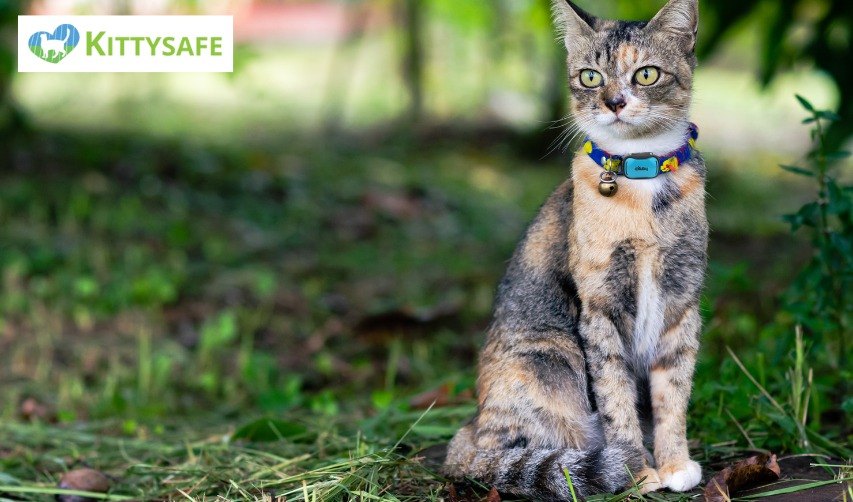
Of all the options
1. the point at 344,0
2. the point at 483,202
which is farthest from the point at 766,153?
the point at 344,0

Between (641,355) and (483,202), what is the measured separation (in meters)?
4.50

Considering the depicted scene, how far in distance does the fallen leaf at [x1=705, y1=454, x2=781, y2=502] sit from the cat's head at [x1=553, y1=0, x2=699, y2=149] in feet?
3.06

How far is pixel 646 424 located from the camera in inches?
117

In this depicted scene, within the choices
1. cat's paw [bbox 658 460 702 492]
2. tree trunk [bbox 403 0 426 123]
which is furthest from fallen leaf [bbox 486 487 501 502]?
tree trunk [bbox 403 0 426 123]

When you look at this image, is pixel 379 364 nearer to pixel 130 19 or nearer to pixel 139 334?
pixel 139 334

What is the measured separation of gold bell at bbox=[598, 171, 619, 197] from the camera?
8.95ft

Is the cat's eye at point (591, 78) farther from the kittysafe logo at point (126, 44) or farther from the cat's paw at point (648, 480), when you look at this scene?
the kittysafe logo at point (126, 44)

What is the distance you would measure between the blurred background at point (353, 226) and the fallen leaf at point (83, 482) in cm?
64

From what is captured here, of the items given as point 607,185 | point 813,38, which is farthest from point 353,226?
point 607,185

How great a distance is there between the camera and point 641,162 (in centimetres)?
274

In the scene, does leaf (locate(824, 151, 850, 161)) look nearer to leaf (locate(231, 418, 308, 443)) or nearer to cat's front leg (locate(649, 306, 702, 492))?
cat's front leg (locate(649, 306, 702, 492))

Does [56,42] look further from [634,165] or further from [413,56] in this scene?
[413,56]

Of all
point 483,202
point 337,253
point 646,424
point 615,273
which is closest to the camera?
point 615,273

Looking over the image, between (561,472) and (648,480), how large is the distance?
249mm
